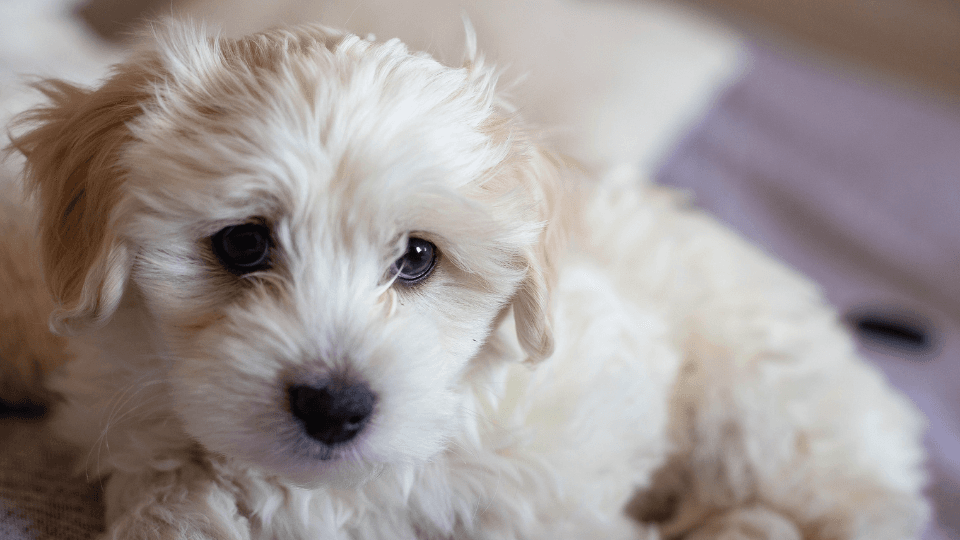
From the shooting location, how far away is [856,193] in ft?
8.75

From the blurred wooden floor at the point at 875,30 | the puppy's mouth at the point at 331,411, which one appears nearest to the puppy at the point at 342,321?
the puppy's mouth at the point at 331,411

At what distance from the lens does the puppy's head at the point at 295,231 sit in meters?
0.93

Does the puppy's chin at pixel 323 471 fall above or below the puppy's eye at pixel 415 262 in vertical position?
below

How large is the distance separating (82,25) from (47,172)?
209cm

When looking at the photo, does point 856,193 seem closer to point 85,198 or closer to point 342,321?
point 342,321

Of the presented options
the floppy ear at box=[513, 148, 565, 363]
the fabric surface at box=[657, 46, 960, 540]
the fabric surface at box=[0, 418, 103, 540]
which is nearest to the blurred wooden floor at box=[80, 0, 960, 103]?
the fabric surface at box=[657, 46, 960, 540]

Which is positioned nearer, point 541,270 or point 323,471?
point 323,471

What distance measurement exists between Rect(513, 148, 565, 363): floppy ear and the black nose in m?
0.37

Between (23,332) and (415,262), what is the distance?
3.27 feet

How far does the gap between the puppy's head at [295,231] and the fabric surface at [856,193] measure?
1747 mm

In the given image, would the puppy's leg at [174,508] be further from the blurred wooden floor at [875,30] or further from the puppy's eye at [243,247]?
the blurred wooden floor at [875,30]

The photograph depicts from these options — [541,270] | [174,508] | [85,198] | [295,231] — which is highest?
→ [541,270]

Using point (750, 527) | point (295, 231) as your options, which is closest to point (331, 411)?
point (295, 231)

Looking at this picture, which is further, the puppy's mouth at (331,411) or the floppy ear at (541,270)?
the floppy ear at (541,270)
